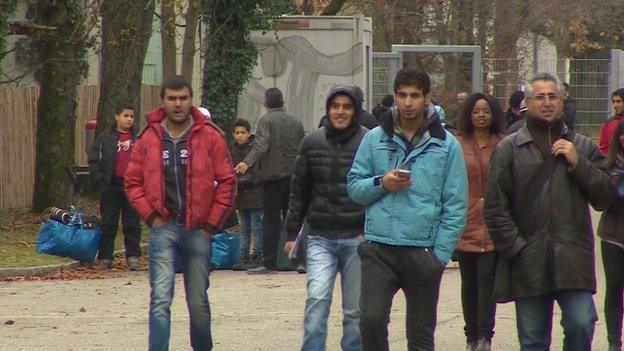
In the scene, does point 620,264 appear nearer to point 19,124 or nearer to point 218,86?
point 218,86

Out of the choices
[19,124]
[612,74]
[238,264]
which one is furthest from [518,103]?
[612,74]

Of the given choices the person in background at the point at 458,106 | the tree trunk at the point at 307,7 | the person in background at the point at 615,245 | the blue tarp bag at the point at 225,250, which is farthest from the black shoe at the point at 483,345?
the tree trunk at the point at 307,7

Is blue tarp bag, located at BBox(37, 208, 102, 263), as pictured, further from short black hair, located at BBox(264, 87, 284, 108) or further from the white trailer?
the white trailer

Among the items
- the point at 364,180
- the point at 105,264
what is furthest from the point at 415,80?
the point at 105,264

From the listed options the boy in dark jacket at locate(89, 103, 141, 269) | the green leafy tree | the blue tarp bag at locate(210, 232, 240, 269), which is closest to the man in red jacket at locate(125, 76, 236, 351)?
the boy in dark jacket at locate(89, 103, 141, 269)

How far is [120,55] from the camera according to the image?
2161 centimetres

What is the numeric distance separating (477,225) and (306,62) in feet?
42.7

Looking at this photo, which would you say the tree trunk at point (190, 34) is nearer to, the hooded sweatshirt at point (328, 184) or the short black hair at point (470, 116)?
the short black hair at point (470, 116)

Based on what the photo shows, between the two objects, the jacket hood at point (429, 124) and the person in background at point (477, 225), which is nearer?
the jacket hood at point (429, 124)

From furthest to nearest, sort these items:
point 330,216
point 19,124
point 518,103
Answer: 1. point 19,124
2. point 518,103
3. point 330,216

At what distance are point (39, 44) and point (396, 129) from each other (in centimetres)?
1378

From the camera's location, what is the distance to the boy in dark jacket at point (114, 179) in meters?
15.1

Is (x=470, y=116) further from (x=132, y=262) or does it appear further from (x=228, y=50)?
(x=228, y=50)

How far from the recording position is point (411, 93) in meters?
7.47
